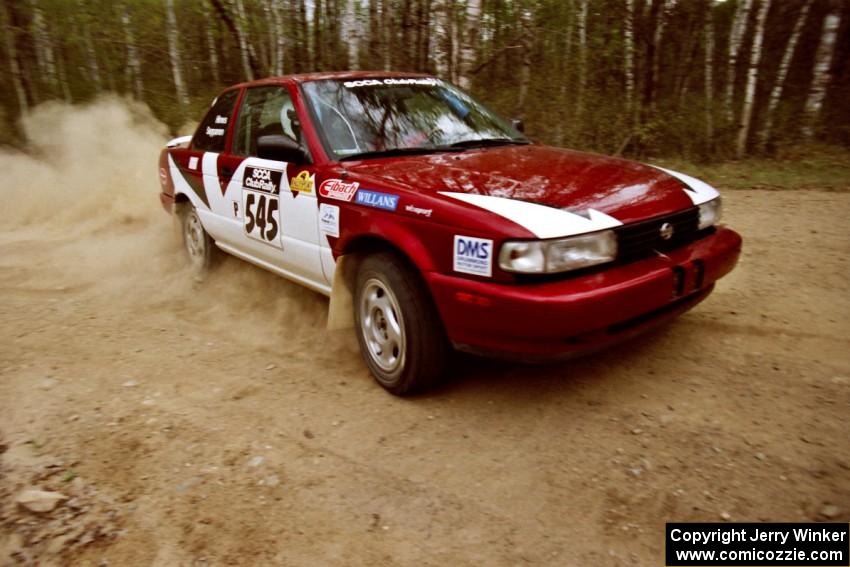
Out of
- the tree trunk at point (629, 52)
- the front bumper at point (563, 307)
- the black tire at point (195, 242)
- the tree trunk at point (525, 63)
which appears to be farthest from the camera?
the tree trunk at point (525, 63)

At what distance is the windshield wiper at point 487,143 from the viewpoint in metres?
3.95

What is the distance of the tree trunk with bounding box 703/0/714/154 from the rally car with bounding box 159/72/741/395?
6.57 meters

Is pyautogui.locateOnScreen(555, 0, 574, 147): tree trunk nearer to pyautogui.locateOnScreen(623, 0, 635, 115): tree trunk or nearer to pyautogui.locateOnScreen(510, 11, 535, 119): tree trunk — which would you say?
pyautogui.locateOnScreen(510, 11, 535, 119): tree trunk

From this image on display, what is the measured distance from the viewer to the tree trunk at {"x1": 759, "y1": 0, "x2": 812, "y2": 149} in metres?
9.09

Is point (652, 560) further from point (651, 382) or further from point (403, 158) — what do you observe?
point (403, 158)

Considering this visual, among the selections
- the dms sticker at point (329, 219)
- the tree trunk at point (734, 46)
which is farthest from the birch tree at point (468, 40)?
the dms sticker at point (329, 219)

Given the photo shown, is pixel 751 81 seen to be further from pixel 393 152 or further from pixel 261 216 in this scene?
pixel 261 216

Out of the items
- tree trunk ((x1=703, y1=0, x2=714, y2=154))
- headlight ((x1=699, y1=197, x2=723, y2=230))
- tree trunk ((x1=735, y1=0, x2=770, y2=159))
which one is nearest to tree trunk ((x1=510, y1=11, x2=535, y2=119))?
tree trunk ((x1=703, y1=0, x2=714, y2=154))

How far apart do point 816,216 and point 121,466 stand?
6.12m

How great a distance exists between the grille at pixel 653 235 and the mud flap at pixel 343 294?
1.54 m

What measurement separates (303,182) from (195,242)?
2488 mm

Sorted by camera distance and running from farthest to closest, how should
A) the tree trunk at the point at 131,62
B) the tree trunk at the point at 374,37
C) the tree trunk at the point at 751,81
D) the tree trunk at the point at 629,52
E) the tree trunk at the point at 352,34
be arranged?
the tree trunk at the point at 131,62 → the tree trunk at the point at 352,34 → the tree trunk at the point at 374,37 → the tree trunk at the point at 629,52 → the tree trunk at the point at 751,81

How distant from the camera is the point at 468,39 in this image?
818 cm

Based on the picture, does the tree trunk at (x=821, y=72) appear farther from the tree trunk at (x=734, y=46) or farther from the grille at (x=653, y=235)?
the grille at (x=653, y=235)
